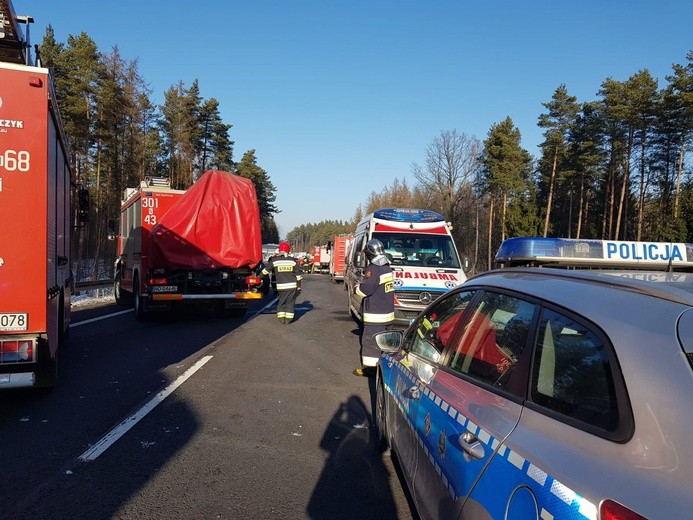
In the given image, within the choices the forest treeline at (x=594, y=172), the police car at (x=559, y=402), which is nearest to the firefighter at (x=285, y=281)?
the police car at (x=559, y=402)

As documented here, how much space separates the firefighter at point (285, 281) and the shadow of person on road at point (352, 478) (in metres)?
7.07

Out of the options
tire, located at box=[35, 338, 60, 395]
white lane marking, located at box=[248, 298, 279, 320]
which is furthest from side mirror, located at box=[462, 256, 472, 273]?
tire, located at box=[35, 338, 60, 395]

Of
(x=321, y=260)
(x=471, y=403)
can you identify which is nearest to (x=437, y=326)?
(x=471, y=403)

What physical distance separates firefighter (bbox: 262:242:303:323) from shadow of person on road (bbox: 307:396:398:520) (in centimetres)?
707

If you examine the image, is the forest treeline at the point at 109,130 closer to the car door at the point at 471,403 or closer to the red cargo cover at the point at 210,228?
the red cargo cover at the point at 210,228

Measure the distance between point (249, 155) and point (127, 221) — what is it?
6560 centimetres

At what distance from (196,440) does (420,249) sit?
295 inches

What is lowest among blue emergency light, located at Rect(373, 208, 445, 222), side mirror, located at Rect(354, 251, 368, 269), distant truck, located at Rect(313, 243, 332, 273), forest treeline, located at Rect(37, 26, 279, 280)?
distant truck, located at Rect(313, 243, 332, 273)

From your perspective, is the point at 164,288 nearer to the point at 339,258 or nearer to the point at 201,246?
the point at 201,246

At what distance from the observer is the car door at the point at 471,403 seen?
2.25m

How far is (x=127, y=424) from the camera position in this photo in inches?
212

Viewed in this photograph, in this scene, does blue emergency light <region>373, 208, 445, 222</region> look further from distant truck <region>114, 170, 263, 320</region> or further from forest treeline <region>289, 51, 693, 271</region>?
forest treeline <region>289, 51, 693, 271</region>

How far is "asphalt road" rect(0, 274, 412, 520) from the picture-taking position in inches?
150

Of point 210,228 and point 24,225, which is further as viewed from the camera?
point 210,228
